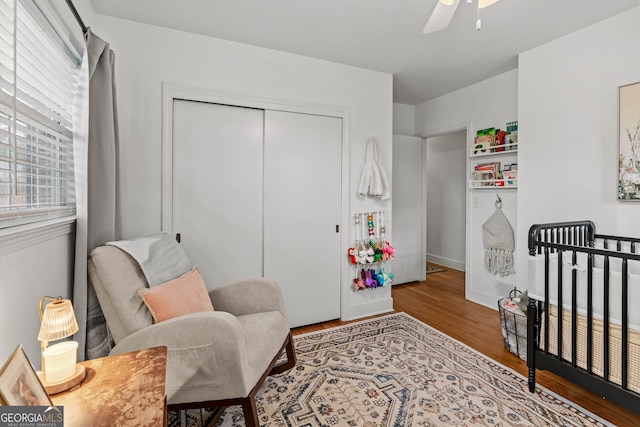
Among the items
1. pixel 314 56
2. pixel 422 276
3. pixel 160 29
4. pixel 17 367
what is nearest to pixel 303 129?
pixel 314 56

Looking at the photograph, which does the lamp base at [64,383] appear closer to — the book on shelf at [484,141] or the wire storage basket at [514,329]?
the wire storage basket at [514,329]

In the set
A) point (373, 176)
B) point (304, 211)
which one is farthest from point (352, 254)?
point (373, 176)

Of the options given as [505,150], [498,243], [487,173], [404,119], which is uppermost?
[404,119]

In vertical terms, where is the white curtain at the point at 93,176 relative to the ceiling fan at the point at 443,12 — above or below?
below

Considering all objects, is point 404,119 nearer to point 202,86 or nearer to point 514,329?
point 202,86

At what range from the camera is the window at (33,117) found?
1116 millimetres

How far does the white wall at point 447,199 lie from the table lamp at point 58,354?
490 centimetres

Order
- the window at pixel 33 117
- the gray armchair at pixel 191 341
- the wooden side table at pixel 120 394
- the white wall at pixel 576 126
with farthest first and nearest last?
the white wall at pixel 576 126 < the gray armchair at pixel 191 341 < the window at pixel 33 117 < the wooden side table at pixel 120 394

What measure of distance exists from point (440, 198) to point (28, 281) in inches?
206

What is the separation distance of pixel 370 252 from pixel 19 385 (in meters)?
2.57

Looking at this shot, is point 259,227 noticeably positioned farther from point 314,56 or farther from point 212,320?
point 314,56

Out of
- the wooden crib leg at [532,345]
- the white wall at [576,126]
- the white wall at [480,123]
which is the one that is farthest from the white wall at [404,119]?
the wooden crib leg at [532,345]

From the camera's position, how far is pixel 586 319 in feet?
5.70

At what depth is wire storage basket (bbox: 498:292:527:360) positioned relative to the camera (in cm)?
233
